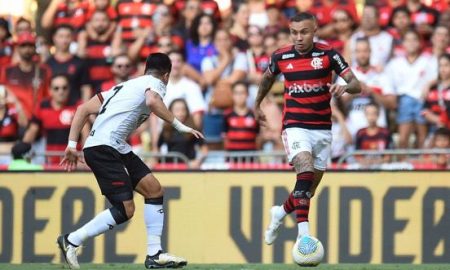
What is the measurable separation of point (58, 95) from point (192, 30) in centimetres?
247

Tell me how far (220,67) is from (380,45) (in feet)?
8.01

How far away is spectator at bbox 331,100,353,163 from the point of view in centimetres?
1651

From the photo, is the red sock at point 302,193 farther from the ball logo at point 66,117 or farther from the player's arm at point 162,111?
the ball logo at point 66,117

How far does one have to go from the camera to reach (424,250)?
49.5 feet

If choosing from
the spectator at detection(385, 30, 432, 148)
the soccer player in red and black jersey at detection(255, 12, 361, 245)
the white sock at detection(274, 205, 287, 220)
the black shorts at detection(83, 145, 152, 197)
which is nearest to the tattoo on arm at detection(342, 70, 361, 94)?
the soccer player in red and black jersey at detection(255, 12, 361, 245)

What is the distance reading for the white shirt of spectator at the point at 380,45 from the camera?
17875 millimetres

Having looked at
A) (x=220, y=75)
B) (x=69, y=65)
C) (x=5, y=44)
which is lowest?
(x=220, y=75)

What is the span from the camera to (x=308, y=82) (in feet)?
40.5

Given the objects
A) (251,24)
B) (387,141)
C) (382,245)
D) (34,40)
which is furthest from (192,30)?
(382,245)

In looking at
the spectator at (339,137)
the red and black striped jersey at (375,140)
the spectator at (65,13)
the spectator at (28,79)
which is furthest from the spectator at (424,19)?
the spectator at (28,79)

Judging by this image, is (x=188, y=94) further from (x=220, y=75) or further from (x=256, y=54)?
(x=256, y=54)

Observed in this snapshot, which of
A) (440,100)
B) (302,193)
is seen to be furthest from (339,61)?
(440,100)

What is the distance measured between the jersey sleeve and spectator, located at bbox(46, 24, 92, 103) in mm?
6294

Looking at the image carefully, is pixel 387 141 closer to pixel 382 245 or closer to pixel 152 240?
pixel 382 245
